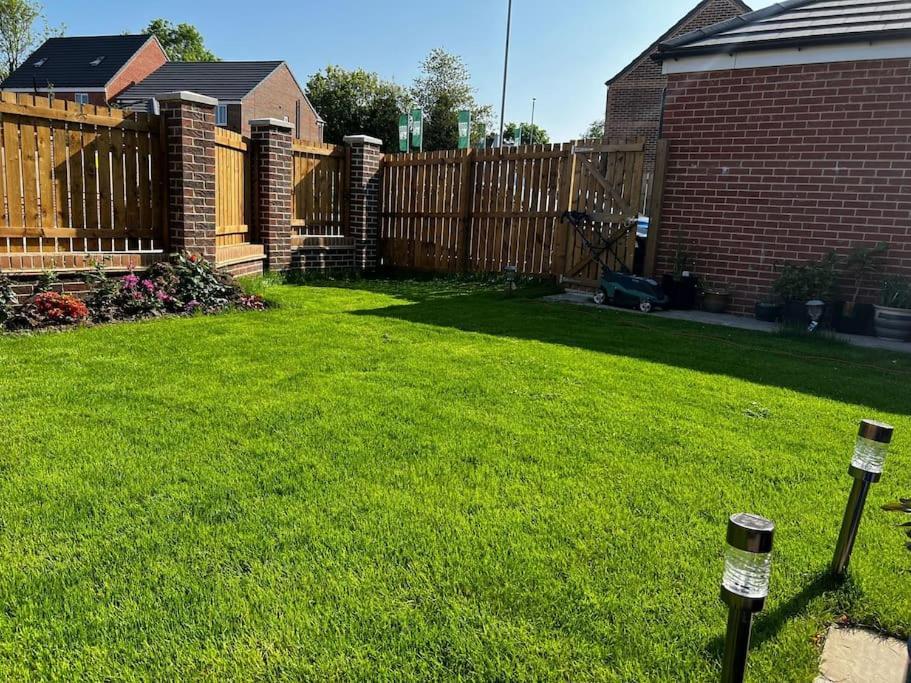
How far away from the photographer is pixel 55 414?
346 cm

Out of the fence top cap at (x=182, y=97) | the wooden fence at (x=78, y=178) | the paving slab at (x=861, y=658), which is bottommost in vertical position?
the paving slab at (x=861, y=658)

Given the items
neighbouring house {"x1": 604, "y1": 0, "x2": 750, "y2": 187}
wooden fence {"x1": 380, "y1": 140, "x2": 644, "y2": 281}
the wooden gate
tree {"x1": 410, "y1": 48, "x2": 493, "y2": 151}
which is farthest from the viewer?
tree {"x1": 410, "y1": 48, "x2": 493, "y2": 151}

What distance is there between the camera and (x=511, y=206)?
10656mm

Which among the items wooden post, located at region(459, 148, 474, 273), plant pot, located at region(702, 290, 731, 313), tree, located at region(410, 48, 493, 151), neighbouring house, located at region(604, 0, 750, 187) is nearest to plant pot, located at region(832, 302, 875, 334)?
plant pot, located at region(702, 290, 731, 313)

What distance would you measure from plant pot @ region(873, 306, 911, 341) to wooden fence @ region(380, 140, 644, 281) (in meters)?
3.13

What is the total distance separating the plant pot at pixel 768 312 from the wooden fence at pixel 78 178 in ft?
23.9

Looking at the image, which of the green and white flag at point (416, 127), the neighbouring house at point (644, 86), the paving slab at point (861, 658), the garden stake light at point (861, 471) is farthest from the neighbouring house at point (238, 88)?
the paving slab at point (861, 658)

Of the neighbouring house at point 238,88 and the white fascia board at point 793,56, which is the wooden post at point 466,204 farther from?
the neighbouring house at point 238,88

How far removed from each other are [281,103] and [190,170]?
40.3 metres

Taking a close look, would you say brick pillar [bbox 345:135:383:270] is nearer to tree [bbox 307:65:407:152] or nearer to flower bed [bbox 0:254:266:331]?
flower bed [bbox 0:254:266:331]

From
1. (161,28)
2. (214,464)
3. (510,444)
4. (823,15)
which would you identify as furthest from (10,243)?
(161,28)

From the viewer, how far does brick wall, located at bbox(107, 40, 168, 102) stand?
43531 millimetres

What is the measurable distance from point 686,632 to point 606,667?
31 centimetres

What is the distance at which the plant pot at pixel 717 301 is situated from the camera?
8344 mm
